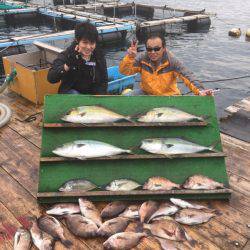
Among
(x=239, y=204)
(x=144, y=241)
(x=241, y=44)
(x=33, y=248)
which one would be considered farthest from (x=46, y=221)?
(x=241, y=44)

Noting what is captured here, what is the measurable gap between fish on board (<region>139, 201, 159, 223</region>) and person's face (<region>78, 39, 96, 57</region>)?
2784 millimetres

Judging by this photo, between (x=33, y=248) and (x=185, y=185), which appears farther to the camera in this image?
(x=185, y=185)

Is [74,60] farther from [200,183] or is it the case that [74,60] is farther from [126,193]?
[200,183]

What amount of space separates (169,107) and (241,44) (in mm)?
24724

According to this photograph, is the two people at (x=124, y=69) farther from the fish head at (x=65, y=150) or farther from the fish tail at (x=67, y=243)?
the fish tail at (x=67, y=243)

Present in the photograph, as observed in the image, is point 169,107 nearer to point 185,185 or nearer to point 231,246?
point 185,185

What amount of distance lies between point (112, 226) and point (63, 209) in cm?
73

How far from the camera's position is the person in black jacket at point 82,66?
544 cm

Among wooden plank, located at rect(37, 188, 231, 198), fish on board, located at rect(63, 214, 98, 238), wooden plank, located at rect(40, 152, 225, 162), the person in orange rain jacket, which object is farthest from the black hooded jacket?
fish on board, located at rect(63, 214, 98, 238)

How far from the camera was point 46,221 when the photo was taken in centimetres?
409

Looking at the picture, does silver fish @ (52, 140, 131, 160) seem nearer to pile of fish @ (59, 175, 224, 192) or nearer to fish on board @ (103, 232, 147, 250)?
pile of fish @ (59, 175, 224, 192)

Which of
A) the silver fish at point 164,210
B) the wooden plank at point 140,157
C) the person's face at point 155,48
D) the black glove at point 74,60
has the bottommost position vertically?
the silver fish at point 164,210

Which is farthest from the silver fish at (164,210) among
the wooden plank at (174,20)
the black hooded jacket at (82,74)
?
the wooden plank at (174,20)

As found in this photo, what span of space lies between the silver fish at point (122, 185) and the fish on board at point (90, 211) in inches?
12.8
